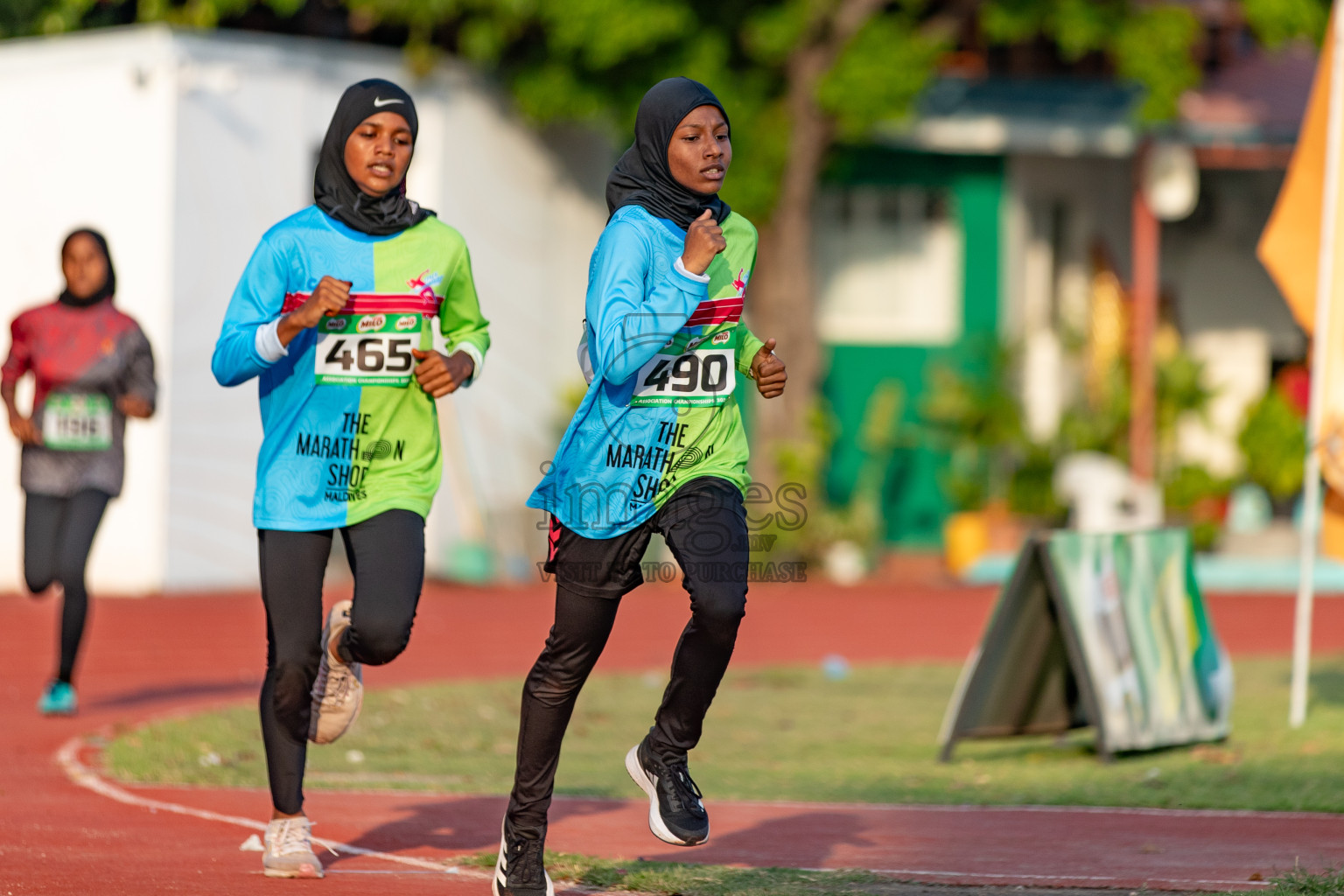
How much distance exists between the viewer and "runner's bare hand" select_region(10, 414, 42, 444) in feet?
29.1

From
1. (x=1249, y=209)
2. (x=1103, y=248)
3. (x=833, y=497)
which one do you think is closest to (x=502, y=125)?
(x=833, y=497)

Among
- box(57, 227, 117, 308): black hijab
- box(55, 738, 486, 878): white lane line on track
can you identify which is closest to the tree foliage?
box(57, 227, 117, 308): black hijab

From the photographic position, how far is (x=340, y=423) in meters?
5.52

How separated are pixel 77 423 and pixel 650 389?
197 inches

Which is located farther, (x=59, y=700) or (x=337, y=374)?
(x=59, y=700)

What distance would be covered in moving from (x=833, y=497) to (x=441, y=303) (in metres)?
14.5

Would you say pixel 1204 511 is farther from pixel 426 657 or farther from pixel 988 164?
pixel 426 657

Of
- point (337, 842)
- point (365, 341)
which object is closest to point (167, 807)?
point (337, 842)

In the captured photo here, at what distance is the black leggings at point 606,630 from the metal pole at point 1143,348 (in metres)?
13.9

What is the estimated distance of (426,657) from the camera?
1230 centimetres

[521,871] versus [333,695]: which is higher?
[333,695]

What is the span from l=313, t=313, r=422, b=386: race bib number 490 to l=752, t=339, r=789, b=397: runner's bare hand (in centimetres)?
113

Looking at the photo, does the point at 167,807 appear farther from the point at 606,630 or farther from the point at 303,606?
the point at 606,630

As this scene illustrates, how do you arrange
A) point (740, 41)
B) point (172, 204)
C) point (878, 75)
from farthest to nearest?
point (740, 41)
point (878, 75)
point (172, 204)
